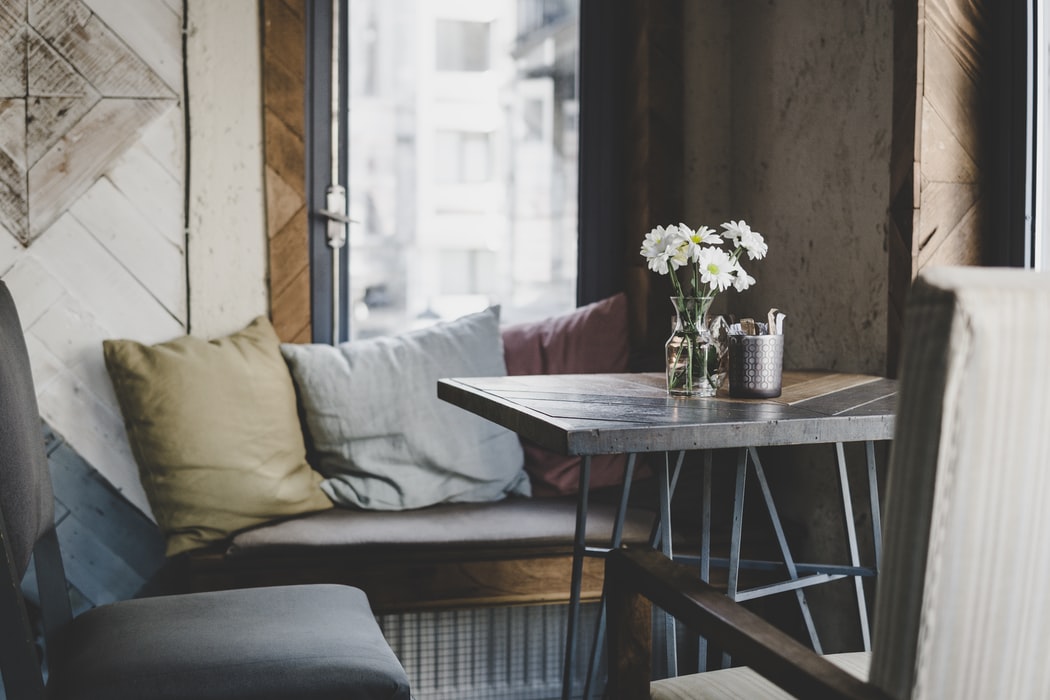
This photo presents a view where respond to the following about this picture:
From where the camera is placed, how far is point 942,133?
2.03 m

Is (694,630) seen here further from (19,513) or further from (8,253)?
(8,253)

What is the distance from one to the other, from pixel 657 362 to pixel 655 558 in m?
1.62

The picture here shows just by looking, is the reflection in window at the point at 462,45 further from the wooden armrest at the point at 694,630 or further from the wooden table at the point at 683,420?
the wooden armrest at the point at 694,630

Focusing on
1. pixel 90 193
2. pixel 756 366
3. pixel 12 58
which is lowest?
pixel 756 366

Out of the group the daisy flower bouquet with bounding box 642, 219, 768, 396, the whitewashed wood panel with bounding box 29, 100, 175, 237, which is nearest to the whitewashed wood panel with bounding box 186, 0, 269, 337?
the whitewashed wood panel with bounding box 29, 100, 175, 237

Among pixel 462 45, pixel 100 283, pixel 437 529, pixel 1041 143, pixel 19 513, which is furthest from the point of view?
pixel 462 45

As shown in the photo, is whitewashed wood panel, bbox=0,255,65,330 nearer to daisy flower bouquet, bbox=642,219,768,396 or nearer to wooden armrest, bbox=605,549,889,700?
daisy flower bouquet, bbox=642,219,768,396

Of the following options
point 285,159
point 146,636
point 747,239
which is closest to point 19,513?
point 146,636

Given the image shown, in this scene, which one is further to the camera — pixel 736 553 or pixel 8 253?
pixel 8 253

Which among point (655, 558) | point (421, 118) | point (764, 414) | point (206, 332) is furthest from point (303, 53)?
point (655, 558)

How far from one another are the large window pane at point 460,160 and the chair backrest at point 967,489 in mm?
2152

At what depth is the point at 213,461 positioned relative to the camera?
2285 millimetres

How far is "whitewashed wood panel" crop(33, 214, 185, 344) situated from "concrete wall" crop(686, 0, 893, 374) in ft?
5.19

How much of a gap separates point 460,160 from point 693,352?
136 cm
